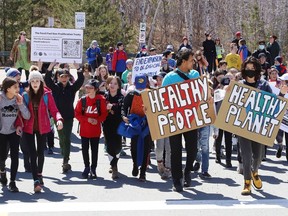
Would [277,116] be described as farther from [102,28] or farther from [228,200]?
[102,28]

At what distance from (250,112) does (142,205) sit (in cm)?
211

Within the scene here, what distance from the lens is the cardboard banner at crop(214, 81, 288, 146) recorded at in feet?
28.9

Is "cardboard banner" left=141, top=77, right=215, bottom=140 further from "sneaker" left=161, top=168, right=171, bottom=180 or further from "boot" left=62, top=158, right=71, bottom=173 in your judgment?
"boot" left=62, top=158, right=71, bottom=173

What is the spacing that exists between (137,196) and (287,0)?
95.1 ft

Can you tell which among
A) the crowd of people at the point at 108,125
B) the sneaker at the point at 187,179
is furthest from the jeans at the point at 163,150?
the sneaker at the point at 187,179

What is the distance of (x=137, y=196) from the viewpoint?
8680mm

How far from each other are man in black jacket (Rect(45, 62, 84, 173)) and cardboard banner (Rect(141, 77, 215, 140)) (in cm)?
196

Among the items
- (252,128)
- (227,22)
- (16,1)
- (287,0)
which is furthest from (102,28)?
(252,128)

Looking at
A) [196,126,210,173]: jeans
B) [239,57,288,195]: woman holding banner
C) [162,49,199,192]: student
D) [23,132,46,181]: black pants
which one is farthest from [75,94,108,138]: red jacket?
[239,57,288,195]: woman holding banner

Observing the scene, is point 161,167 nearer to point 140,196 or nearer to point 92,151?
point 92,151

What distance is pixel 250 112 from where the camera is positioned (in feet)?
29.1

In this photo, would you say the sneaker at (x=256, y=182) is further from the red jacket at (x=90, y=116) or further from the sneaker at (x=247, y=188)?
the red jacket at (x=90, y=116)

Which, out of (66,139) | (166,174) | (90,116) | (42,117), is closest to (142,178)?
(166,174)

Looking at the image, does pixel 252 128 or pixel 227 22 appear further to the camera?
pixel 227 22
